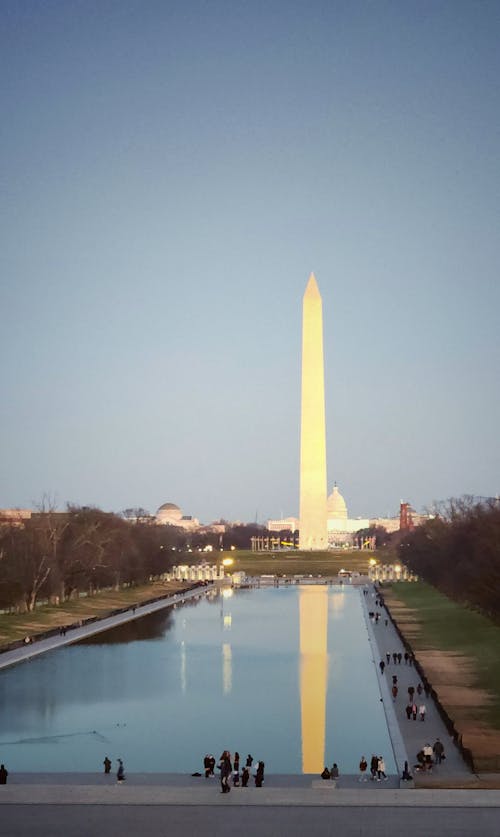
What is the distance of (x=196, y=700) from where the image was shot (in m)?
25.5

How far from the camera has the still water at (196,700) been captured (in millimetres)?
19812

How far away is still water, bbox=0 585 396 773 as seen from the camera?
65.0ft

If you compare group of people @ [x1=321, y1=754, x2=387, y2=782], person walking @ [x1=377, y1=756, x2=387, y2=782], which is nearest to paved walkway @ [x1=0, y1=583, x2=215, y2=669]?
group of people @ [x1=321, y1=754, x2=387, y2=782]

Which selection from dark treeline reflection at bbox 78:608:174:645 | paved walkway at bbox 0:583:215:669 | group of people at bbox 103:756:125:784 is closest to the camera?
group of people at bbox 103:756:125:784

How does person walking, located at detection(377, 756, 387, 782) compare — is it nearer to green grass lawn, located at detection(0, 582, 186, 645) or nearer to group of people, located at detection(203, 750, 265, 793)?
group of people, located at detection(203, 750, 265, 793)

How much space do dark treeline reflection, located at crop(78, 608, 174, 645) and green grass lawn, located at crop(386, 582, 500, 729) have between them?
9779 millimetres

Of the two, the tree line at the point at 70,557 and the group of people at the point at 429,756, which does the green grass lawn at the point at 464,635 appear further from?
the tree line at the point at 70,557

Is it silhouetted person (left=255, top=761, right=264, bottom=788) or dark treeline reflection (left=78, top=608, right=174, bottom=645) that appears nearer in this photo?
silhouetted person (left=255, top=761, right=264, bottom=788)

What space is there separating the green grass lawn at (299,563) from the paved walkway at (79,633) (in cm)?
2889

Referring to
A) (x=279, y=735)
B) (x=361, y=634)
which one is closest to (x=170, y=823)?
(x=279, y=735)

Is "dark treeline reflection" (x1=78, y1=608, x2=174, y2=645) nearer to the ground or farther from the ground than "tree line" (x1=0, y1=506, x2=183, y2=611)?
nearer to the ground

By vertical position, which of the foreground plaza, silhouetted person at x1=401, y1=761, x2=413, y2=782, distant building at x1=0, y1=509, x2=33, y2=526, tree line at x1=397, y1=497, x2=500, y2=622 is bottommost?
the foreground plaza

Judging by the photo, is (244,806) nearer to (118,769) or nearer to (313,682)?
(118,769)

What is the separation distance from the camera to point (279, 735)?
21.3m
